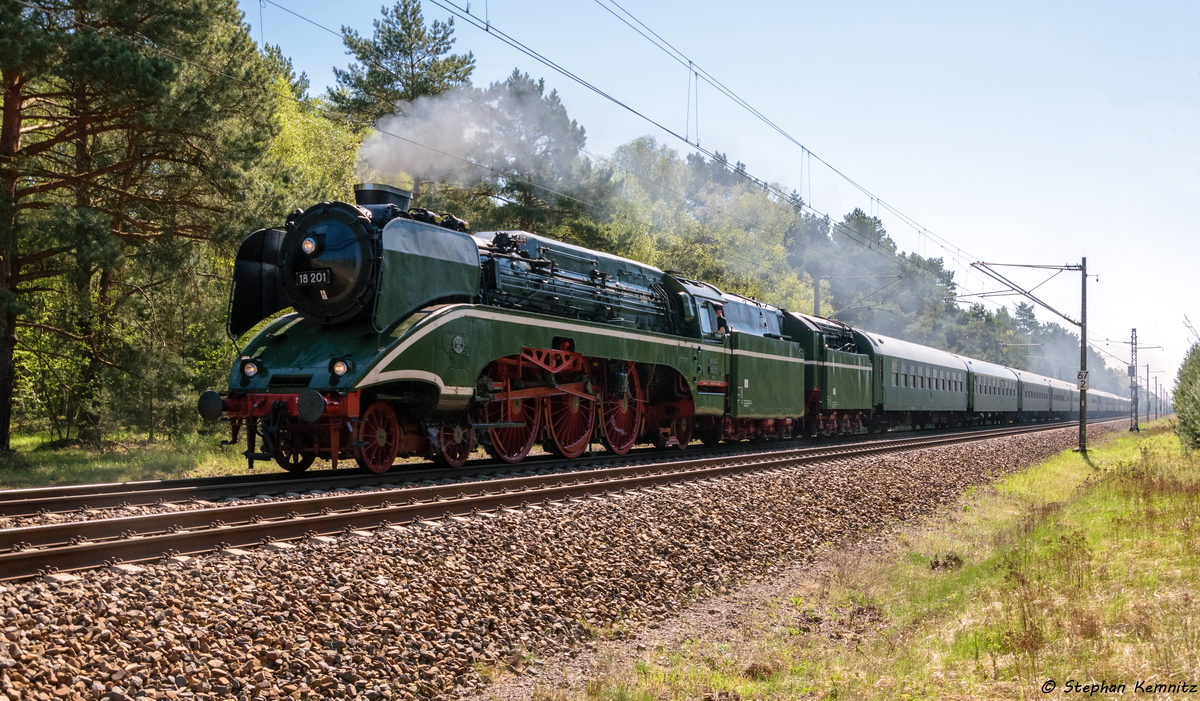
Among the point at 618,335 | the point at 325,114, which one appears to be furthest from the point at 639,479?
the point at 325,114

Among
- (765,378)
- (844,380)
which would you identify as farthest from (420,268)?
(844,380)

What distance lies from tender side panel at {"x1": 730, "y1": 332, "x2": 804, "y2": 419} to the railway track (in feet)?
21.6

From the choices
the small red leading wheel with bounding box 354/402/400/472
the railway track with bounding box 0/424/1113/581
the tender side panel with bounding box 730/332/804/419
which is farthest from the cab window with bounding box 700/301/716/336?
the small red leading wheel with bounding box 354/402/400/472

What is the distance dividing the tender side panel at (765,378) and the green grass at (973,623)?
6.79 m

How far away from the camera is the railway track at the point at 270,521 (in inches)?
203

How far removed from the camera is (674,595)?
23.7 ft

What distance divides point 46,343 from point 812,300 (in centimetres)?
4153

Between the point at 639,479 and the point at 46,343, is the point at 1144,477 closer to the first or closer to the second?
the point at 639,479

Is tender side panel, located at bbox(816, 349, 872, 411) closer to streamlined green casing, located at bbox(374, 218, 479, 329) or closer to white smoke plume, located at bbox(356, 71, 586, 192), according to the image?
white smoke plume, located at bbox(356, 71, 586, 192)

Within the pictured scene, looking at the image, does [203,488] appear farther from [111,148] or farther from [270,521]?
[111,148]

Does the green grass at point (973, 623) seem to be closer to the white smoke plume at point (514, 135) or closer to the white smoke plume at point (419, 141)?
the white smoke plume at point (419, 141)

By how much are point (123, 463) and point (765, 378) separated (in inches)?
509

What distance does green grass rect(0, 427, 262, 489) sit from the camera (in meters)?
12.6

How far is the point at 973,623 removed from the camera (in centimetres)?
636
